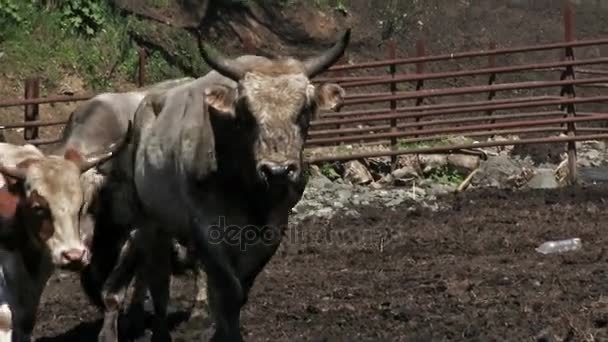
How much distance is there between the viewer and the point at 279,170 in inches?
294

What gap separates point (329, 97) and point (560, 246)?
4032 millimetres

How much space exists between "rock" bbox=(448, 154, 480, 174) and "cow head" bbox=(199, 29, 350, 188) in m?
10.2

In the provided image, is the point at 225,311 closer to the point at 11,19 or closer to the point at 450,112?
the point at 450,112

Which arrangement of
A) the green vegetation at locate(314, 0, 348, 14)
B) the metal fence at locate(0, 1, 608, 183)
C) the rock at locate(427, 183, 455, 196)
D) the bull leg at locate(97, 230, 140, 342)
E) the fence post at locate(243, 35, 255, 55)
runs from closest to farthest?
the bull leg at locate(97, 230, 140, 342)
the rock at locate(427, 183, 455, 196)
the metal fence at locate(0, 1, 608, 183)
the fence post at locate(243, 35, 255, 55)
the green vegetation at locate(314, 0, 348, 14)

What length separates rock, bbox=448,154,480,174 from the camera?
18422 mm

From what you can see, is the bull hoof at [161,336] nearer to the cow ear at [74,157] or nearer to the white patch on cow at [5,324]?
the white patch on cow at [5,324]

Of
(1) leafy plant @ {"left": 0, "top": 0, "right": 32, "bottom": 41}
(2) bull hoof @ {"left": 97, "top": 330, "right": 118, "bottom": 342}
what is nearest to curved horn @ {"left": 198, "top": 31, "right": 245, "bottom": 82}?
(2) bull hoof @ {"left": 97, "top": 330, "right": 118, "bottom": 342}

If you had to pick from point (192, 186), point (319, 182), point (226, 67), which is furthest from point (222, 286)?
point (319, 182)

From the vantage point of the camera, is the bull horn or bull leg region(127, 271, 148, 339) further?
bull leg region(127, 271, 148, 339)

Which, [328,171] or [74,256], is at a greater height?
[74,256]

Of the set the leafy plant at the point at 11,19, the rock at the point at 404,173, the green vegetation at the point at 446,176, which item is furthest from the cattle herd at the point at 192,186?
the leafy plant at the point at 11,19

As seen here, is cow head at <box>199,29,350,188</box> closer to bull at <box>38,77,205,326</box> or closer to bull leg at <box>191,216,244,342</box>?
bull leg at <box>191,216,244,342</box>

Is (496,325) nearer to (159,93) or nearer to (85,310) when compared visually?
(159,93)

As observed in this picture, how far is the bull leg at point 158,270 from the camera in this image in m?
10.0
